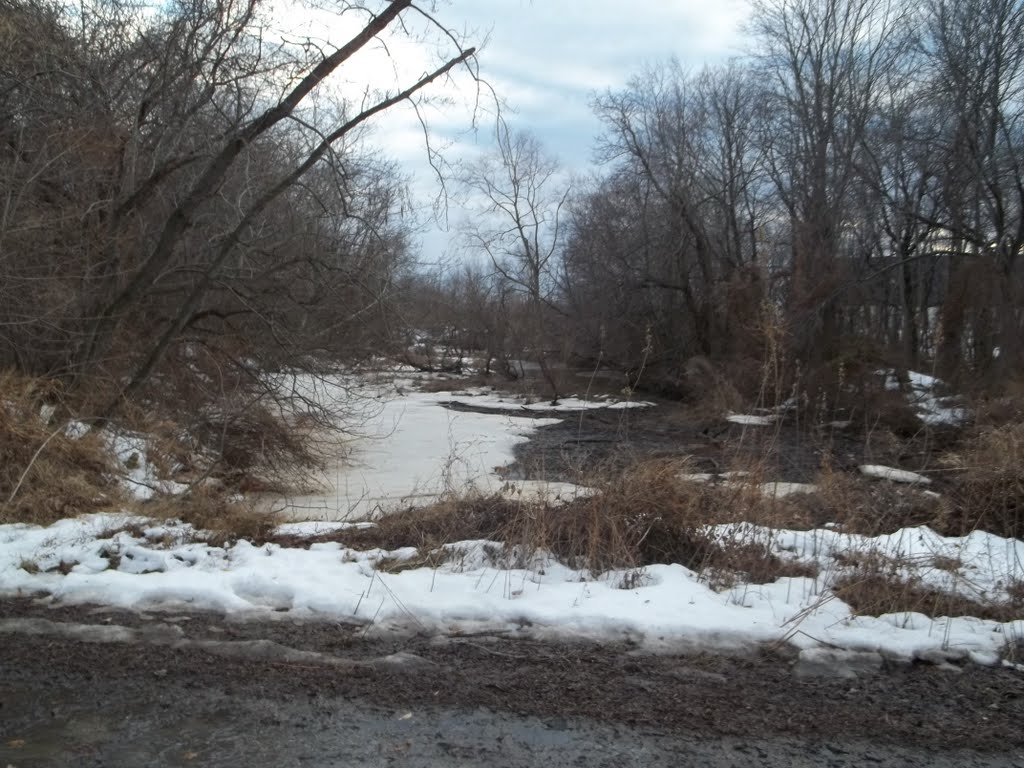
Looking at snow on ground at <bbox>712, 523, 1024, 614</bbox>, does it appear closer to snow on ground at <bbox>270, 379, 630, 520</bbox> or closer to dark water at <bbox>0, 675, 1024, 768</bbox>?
snow on ground at <bbox>270, 379, 630, 520</bbox>

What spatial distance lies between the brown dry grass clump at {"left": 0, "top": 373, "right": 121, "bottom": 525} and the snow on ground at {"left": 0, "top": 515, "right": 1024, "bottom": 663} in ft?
1.93

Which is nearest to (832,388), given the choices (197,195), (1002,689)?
(197,195)

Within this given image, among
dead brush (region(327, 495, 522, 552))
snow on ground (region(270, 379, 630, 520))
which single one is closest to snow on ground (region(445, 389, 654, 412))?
snow on ground (region(270, 379, 630, 520))

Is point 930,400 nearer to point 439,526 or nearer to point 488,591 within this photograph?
point 439,526

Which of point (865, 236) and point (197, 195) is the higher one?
point (865, 236)

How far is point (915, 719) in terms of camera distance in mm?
3705

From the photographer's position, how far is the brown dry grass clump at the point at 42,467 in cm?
712

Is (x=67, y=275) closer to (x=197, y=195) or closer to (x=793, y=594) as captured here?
(x=197, y=195)

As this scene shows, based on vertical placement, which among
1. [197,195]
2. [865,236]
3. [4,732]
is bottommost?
[4,732]

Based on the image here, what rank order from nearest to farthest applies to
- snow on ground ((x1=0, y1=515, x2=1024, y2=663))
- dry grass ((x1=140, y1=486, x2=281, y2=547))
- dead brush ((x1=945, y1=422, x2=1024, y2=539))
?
snow on ground ((x1=0, y1=515, x2=1024, y2=663)) < dry grass ((x1=140, y1=486, x2=281, y2=547)) < dead brush ((x1=945, y1=422, x2=1024, y2=539))

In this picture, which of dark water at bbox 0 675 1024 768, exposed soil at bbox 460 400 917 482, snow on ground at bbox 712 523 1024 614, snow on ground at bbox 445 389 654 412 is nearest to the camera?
dark water at bbox 0 675 1024 768

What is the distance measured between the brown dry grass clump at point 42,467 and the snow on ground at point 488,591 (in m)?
0.59

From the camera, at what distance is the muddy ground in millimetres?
3348

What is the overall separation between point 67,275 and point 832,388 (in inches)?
749
